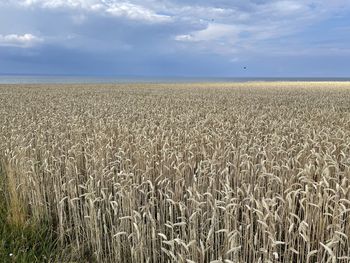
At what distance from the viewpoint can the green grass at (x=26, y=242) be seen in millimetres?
4562

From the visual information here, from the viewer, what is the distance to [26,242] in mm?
5066

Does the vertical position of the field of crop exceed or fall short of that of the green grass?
it exceeds it

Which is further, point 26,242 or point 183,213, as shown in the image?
point 26,242

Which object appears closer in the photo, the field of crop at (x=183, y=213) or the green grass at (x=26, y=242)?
the field of crop at (x=183, y=213)

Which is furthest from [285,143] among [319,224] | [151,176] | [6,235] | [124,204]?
[6,235]

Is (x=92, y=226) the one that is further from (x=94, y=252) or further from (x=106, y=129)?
(x=106, y=129)

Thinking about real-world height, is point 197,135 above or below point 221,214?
above

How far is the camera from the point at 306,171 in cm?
480

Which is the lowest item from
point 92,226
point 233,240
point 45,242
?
point 45,242

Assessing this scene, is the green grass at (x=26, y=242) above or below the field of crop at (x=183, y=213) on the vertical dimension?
below

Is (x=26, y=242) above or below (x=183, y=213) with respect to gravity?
below

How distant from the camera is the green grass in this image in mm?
4562

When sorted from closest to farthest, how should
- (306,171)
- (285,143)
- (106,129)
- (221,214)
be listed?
1. (306,171)
2. (221,214)
3. (285,143)
4. (106,129)

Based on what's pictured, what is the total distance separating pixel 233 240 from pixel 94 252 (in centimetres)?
226
